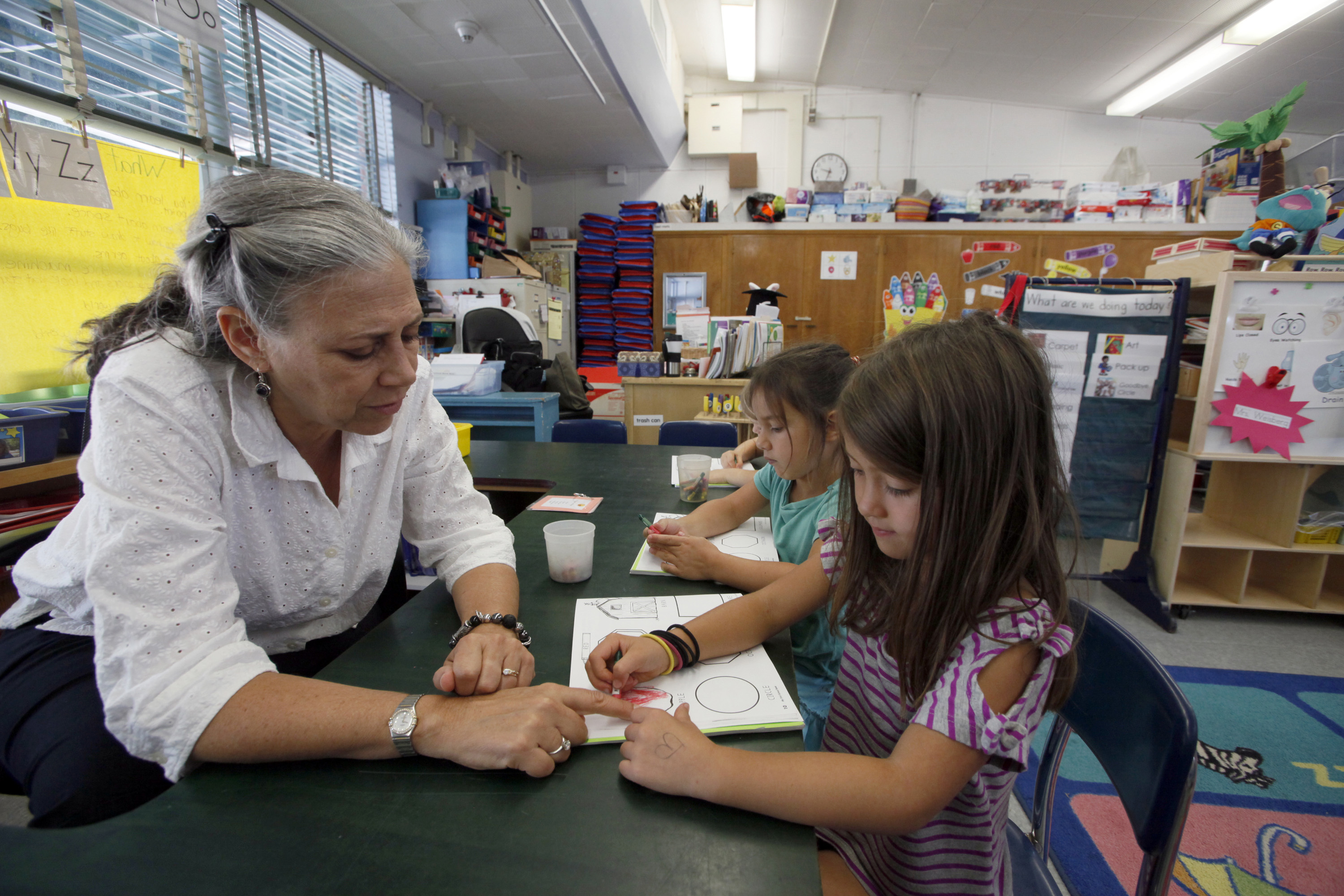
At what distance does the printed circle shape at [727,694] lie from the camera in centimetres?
72

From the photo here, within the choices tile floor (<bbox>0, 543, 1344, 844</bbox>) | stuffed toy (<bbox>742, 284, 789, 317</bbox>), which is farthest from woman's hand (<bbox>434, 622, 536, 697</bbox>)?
stuffed toy (<bbox>742, 284, 789, 317</bbox>)

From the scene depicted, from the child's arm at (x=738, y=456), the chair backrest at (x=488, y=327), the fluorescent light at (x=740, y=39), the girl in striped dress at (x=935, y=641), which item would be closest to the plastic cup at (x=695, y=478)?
the child's arm at (x=738, y=456)

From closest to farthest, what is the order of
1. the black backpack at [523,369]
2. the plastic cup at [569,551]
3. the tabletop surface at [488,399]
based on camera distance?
the plastic cup at [569,551] → the tabletop surface at [488,399] → the black backpack at [523,369]

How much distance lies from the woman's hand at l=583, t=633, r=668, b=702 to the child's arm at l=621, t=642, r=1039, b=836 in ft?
0.29

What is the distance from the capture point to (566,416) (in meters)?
4.07

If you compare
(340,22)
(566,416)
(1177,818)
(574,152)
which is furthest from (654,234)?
(1177,818)

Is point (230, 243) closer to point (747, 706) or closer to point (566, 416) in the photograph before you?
point (747, 706)

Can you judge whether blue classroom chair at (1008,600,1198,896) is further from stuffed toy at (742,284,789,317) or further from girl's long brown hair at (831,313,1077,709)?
stuffed toy at (742,284,789,317)

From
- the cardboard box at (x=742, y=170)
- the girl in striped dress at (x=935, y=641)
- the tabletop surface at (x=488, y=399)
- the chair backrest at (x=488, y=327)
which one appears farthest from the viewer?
the cardboard box at (x=742, y=170)

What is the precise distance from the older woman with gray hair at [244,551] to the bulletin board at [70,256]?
118 cm

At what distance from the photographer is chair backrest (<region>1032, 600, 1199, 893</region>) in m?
0.64

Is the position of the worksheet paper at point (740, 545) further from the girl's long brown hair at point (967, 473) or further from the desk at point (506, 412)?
the desk at point (506, 412)

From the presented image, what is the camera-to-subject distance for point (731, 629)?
85 centimetres

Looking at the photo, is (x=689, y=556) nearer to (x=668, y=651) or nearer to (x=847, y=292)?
(x=668, y=651)
